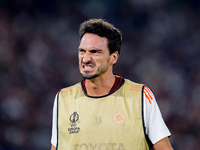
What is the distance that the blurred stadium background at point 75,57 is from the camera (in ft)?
18.2

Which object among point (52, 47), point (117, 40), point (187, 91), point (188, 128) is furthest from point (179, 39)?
point (117, 40)

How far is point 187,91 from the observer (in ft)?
18.5

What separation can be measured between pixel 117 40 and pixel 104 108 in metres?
0.53

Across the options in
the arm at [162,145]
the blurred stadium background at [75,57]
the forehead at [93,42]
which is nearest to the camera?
the arm at [162,145]

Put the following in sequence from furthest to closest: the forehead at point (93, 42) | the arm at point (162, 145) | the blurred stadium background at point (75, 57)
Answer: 1. the blurred stadium background at point (75, 57)
2. the forehead at point (93, 42)
3. the arm at point (162, 145)

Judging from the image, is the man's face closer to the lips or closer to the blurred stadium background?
the lips

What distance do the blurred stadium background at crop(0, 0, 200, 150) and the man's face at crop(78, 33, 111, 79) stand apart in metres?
3.07

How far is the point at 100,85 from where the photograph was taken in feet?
9.00

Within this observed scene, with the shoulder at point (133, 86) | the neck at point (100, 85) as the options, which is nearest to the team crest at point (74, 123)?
the neck at point (100, 85)

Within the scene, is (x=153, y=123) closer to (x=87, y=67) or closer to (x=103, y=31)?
(x=87, y=67)

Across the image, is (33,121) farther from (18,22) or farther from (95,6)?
(95,6)

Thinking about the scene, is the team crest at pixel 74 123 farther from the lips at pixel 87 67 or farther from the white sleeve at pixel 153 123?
the white sleeve at pixel 153 123

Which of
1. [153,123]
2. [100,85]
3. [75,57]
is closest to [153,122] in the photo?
[153,123]

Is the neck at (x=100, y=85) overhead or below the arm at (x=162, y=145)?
overhead
